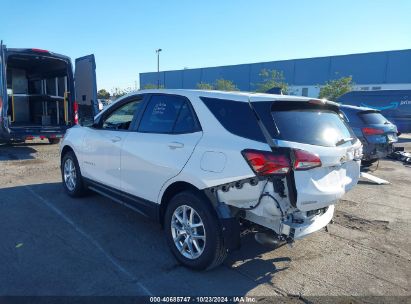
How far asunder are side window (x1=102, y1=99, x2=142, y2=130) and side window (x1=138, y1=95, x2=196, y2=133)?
34cm

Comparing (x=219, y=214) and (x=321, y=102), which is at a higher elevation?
(x=321, y=102)

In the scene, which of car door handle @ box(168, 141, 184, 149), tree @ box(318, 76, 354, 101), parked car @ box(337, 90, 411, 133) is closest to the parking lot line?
car door handle @ box(168, 141, 184, 149)

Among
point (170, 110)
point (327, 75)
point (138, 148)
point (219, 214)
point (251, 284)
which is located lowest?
point (251, 284)

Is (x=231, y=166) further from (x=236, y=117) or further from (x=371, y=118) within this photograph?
(x=371, y=118)

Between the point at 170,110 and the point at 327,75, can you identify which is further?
the point at 327,75

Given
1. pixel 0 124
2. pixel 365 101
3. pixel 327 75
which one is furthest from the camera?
pixel 327 75

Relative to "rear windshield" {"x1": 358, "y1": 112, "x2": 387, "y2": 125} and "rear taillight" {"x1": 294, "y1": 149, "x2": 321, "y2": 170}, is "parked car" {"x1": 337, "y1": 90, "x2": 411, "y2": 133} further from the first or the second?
"rear taillight" {"x1": 294, "y1": 149, "x2": 321, "y2": 170}

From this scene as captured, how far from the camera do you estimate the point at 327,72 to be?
50562 millimetres

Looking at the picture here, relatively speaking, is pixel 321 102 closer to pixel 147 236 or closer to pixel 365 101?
pixel 147 236

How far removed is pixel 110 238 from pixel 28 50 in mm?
7308

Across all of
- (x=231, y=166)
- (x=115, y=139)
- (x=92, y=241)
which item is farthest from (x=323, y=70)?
(x=231, y=166)

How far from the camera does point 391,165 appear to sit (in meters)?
9.95

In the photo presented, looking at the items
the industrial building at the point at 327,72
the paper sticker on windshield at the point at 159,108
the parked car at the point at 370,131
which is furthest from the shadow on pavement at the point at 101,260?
the industrial building at the point at 327,72

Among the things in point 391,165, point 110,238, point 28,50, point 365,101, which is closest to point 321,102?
point 110,238
